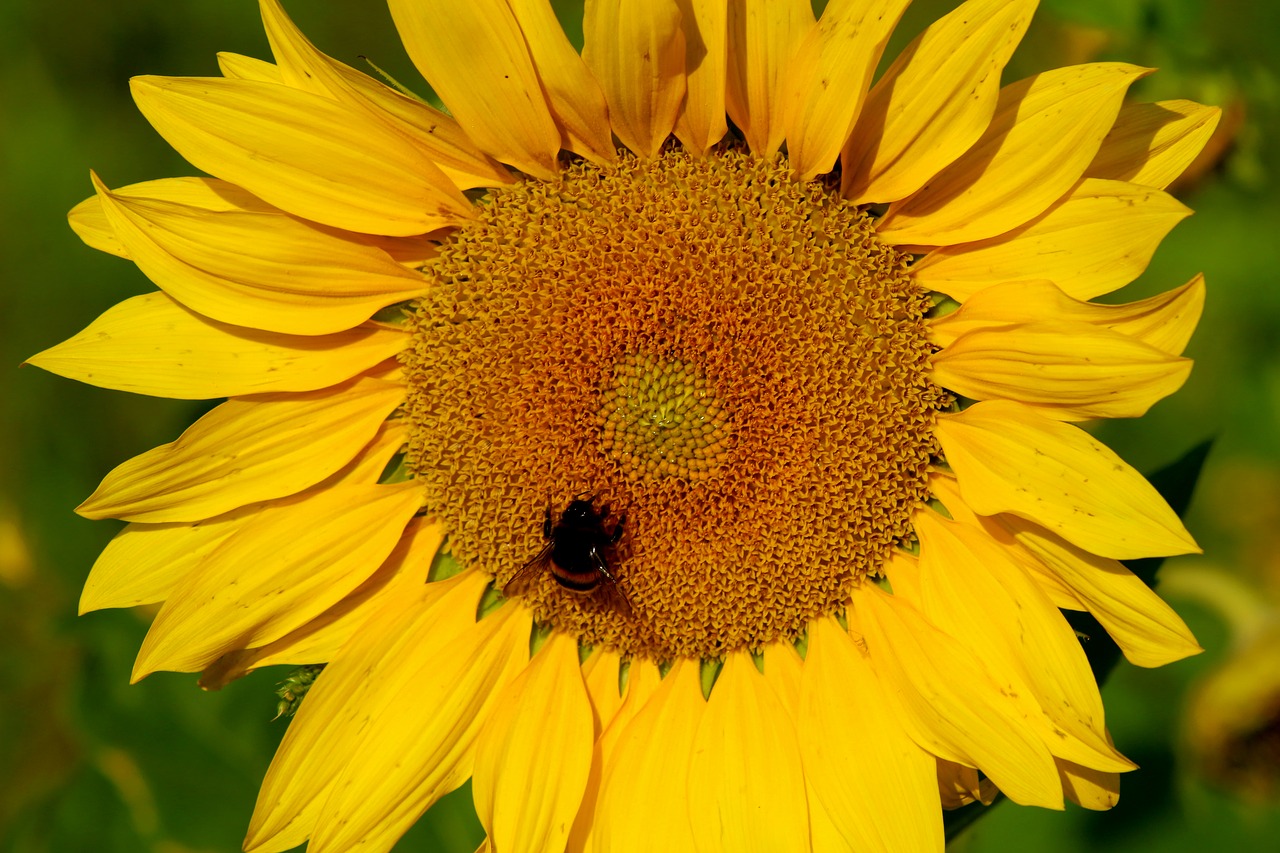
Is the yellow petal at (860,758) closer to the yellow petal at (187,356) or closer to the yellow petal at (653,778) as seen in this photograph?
the yellow petal at (653,778)

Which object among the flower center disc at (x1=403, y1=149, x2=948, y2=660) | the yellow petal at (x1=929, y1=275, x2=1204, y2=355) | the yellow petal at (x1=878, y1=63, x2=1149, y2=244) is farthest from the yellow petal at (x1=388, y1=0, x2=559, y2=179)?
the yellow petal at (x1=929, y1=275, x2=1204, y2=355)

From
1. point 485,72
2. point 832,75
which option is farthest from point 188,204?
point 832,75

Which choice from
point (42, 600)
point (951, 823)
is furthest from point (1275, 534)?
point (42, 600)

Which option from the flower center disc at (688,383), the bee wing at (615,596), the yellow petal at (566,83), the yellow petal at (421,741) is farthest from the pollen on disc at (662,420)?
the yellow petal at (421,741)

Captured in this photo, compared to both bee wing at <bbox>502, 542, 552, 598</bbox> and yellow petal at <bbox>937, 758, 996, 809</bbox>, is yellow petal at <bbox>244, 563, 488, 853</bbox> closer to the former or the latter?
bee wing at <bbox>502, 542, 552, 598</bbox>

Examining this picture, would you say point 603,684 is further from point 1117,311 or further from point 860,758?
point 1117,311

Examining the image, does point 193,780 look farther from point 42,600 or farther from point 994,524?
point 994,524
